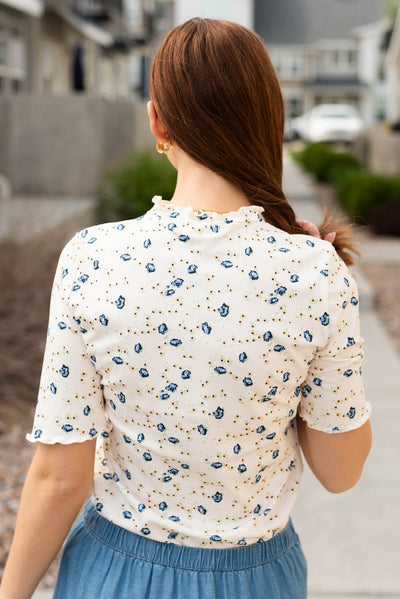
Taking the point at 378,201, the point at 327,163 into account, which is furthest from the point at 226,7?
the point at 378,201

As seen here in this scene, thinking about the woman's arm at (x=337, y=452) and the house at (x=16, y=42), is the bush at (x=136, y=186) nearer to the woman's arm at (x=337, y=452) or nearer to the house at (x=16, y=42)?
the house at (x=16, y=42)

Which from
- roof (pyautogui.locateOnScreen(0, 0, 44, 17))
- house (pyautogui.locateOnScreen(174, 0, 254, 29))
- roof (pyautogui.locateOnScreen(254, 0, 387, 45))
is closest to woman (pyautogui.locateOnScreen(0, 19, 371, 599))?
roof (pyautogui.locateOnScreen(0, 0, 44, 17))

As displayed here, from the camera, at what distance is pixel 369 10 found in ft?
189

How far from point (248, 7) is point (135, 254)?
2091 inches

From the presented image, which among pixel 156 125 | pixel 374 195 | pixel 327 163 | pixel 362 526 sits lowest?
pixel 327 163

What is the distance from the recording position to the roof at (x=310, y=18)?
56.6m

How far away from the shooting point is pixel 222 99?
135 cm

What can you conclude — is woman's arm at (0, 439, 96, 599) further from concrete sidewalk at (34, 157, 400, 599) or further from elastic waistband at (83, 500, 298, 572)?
concrete sidewalk at (34, 157, 400, 599)

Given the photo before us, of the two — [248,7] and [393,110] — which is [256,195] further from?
[248,7]

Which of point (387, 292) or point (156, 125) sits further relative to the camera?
point (387, 292)

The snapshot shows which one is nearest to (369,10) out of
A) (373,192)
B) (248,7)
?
(248,7)

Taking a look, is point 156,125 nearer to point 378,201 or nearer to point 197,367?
point 197,367

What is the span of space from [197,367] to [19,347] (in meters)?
3.76

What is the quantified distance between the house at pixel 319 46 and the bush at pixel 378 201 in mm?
44275
